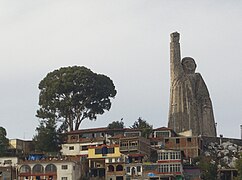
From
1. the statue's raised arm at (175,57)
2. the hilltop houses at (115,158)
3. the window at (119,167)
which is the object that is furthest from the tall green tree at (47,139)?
the statue's raised arm at (175,57)

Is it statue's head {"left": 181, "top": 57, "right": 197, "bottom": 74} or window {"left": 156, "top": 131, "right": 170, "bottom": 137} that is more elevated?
statue's head {"left": 181, "top": 57, "right": 197, "bottom": 74}

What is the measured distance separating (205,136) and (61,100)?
75.9 feet

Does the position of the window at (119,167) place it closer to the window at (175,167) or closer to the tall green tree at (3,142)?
the window at (175,167)

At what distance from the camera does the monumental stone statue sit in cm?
12144

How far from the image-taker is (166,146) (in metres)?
105

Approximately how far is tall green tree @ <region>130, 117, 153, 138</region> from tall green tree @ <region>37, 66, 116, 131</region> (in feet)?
20.0

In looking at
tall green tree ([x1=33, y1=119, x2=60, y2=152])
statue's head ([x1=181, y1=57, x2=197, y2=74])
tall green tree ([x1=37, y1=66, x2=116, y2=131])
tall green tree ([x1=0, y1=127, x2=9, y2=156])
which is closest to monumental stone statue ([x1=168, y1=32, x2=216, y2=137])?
statue's head ([x1=181, y1=57, x2=197, y2=74])

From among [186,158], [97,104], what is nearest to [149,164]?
[186,158]

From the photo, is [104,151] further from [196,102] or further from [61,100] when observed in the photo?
[196,102]

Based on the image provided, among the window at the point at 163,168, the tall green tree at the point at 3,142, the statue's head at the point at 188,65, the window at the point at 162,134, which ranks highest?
the statue's head at the point at 188,65

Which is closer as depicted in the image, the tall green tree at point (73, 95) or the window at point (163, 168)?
the window at point (163, 168)

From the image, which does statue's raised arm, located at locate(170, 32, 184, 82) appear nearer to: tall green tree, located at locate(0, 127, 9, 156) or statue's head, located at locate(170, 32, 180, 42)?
statue's head, located at locate(170, 32, 180, 42)

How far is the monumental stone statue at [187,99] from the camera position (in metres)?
121

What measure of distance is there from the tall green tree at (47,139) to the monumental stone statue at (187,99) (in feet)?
77.9
